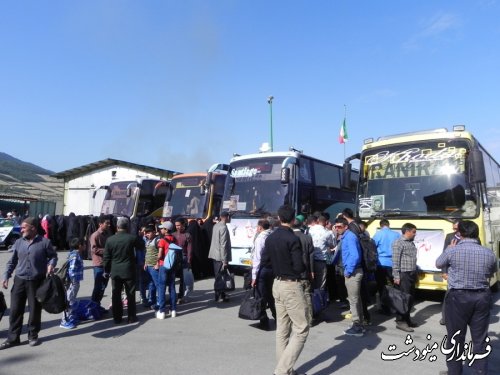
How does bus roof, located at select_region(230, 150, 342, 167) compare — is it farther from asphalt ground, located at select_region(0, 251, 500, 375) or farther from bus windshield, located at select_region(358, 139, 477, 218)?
asphalt ground, located at select_region(0, 251, 500, 375)

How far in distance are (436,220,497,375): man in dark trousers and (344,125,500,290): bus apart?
4144 millimetres

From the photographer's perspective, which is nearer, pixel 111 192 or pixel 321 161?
pixel 321 161

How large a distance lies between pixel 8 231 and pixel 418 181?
18425 mm

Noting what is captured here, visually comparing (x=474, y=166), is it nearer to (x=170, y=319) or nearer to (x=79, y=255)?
(x=170, y=319)

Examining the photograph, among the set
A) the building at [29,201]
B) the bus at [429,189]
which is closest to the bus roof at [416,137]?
the bus at [429,189]

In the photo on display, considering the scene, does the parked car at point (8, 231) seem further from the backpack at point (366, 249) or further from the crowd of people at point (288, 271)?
the backpack at point (366, 249)

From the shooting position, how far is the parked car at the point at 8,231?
64.1 feet

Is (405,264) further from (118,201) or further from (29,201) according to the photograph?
(29,201)

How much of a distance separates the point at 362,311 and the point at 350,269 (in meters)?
0.94

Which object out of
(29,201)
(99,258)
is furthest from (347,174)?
(29,201)

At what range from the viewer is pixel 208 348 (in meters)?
5.99

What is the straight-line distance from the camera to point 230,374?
5.00 meters

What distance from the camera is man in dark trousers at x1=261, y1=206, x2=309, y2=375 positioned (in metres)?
4.68

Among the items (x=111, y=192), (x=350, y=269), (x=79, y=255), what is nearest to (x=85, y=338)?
(x=79, y=255)
